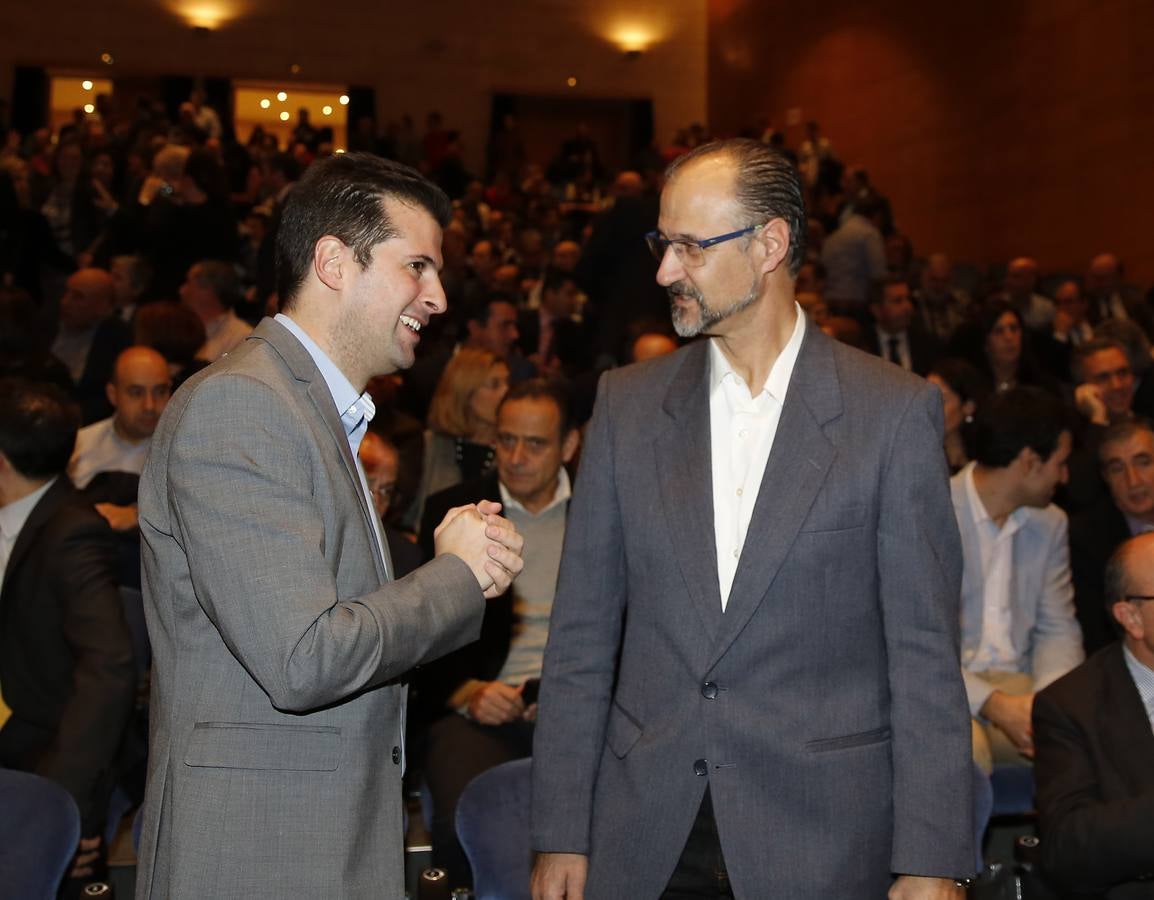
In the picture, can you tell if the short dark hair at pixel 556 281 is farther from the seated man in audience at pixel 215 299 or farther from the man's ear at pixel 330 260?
the man's ear at pixel 330 260

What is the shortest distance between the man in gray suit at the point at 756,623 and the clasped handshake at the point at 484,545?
341 mm

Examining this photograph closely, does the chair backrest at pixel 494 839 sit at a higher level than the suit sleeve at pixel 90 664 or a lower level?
lower

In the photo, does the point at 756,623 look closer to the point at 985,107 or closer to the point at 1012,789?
the point at 1012,789

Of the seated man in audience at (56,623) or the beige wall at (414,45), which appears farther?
the beige wall at (414,45)

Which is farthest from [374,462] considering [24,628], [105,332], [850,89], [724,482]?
[850,89]

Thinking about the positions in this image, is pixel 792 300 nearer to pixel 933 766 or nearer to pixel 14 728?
pixel 933 766

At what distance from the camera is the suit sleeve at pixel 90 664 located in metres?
2.92

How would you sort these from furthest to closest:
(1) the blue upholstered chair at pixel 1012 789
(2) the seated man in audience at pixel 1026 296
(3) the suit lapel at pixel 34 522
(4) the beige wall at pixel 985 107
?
(4) the beige wall at pixel 985 107, (2) the seated man in audience at pixel 1026 296, (1) the blue upholstered chair at pixel 1012 789, (3) the suit lapel at pixel 34 522

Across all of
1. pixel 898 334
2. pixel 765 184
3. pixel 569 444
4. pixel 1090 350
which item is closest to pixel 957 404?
pixel 1090 350

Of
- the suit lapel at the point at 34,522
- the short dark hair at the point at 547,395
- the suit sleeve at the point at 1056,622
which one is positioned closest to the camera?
the suit lapel at the point at 34,522

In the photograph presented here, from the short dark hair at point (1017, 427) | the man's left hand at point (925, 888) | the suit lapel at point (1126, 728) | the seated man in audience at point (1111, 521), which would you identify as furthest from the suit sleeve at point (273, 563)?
the seated man in audience at point (1111, 521)

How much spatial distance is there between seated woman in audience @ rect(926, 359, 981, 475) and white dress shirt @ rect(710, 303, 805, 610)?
3.12 meters

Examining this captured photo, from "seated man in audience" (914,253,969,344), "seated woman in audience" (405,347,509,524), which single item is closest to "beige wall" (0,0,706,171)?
"seated man in audience" (914,253,969,344)

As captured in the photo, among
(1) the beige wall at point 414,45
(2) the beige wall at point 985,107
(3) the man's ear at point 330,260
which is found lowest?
(3) the man's ear at point 330,260
